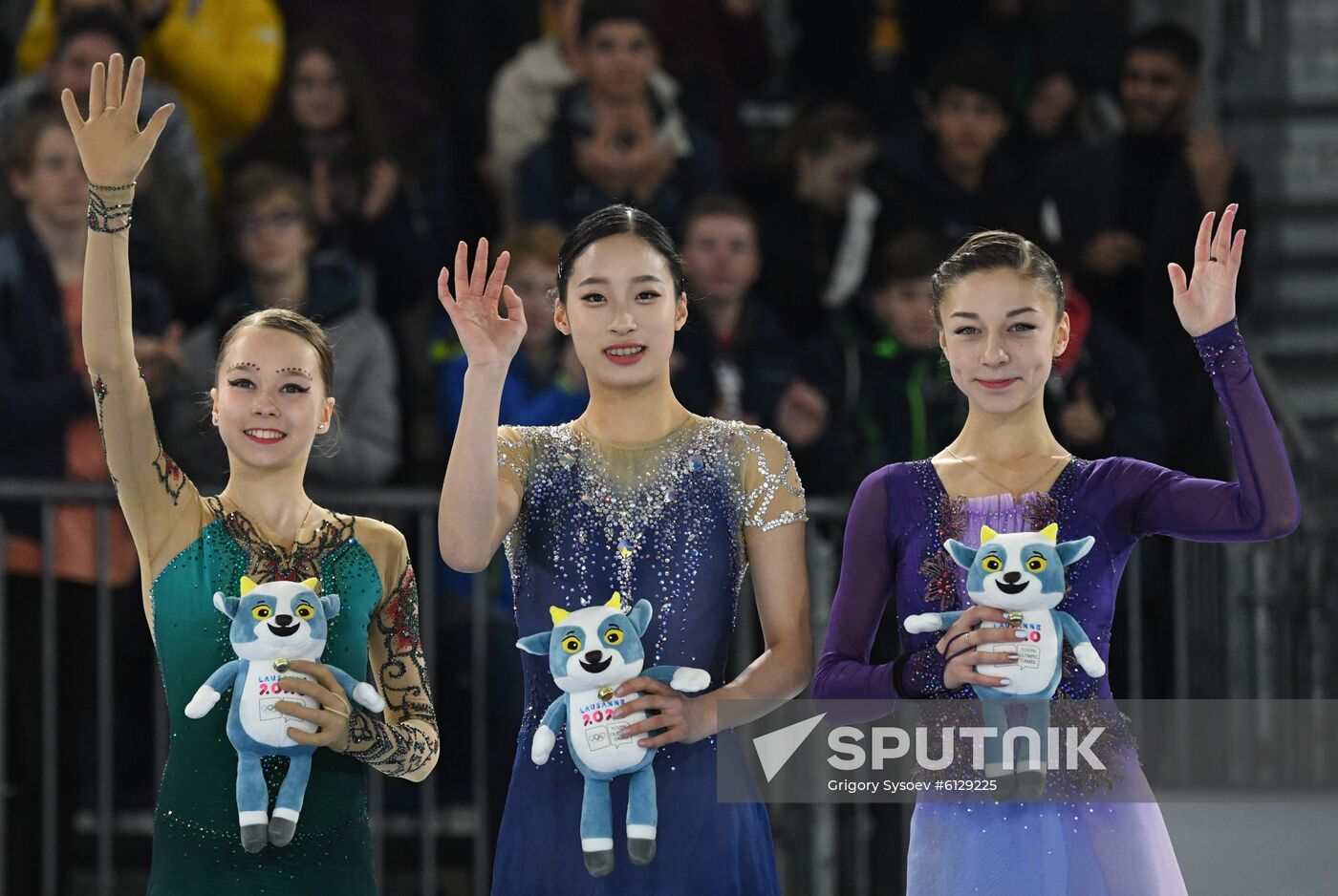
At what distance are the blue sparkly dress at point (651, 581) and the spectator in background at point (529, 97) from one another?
2761 millimetres

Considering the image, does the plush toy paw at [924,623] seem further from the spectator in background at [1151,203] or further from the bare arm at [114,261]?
the spectator in background at [1151,203]

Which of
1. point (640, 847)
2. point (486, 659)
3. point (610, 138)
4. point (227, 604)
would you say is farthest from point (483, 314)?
point (610, 138)

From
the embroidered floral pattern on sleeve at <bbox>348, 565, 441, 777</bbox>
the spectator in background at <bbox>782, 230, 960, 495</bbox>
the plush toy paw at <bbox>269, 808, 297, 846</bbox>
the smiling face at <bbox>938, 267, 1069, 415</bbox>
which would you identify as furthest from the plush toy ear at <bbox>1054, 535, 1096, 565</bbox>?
the spectator in background at <bbox>782, 230, 960, 495</bbox>

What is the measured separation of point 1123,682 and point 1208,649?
0.29 meters

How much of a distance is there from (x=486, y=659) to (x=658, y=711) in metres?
1.84

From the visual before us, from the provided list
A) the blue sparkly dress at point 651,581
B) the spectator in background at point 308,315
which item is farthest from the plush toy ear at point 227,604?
the spectator in background at point 308,315

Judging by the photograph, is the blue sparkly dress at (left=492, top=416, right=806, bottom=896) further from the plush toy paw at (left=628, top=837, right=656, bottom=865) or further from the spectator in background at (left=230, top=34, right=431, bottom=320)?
the spectator in background at (left=230, top=34, right=431, bottom=320)

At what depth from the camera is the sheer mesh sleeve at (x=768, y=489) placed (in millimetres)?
3551

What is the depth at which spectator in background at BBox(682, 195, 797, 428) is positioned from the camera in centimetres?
566

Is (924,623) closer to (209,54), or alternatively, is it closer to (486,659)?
(486,659)

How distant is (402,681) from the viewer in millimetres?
3617

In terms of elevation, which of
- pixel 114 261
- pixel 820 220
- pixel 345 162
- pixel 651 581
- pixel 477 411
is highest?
pixel 345 162

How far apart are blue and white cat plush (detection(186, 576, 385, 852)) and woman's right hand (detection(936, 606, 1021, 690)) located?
0.97m

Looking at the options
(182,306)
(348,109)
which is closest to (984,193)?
(348,109)
